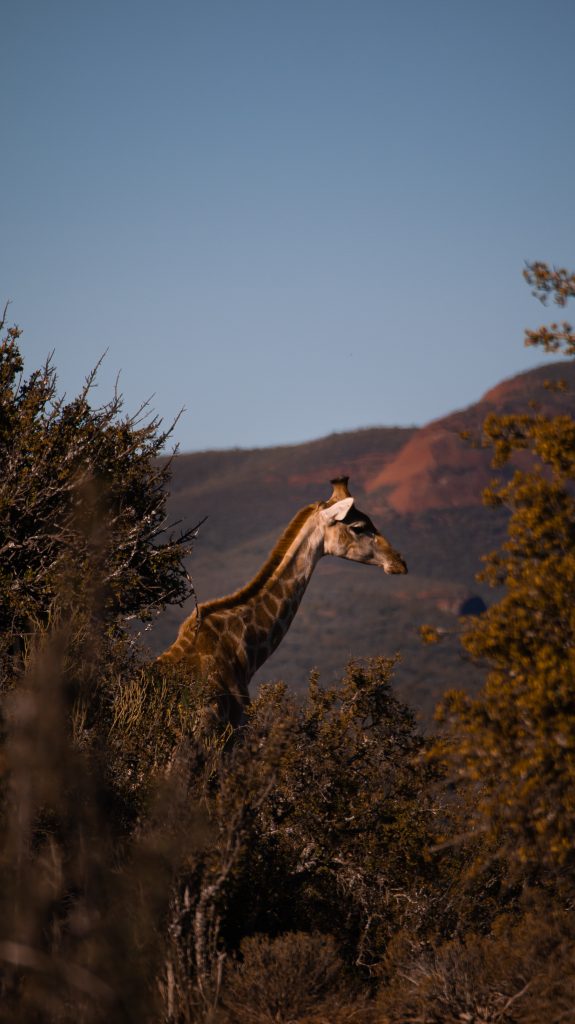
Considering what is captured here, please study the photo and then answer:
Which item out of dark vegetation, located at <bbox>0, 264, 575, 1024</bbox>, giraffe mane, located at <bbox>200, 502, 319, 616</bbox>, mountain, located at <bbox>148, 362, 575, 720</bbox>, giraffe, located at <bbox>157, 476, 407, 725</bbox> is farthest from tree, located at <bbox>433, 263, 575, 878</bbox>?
mountain, located at <bbox>148, 362, 575, 720</bbox>

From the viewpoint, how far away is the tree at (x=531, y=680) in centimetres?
897

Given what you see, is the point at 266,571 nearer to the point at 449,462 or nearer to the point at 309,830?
the point at 309,830

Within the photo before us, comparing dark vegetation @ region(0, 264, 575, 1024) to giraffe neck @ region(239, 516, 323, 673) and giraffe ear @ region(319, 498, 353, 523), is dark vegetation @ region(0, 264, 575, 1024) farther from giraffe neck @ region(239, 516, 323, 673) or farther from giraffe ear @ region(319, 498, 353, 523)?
giraffe ear @ region(319, 498, 353, 523)

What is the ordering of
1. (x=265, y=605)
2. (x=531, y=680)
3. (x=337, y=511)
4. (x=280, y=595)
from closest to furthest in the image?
A: 1. (x=531, y=680)
2. (x=265, y=605)
3. (x=280, y=595)
4. (x=337, y=511)

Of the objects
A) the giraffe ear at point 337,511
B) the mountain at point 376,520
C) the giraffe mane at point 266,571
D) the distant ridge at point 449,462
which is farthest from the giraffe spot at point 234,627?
the distant ridge at point 449,462

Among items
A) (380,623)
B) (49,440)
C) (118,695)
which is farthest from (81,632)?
(380,623)

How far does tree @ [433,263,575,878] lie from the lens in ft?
29.4

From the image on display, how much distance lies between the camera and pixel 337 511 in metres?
16.8

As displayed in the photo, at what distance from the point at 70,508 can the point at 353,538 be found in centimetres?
477

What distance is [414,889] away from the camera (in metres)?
13.0

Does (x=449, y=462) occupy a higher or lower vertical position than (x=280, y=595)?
higher

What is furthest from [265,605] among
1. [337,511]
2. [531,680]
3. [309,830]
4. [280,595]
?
[531,680]

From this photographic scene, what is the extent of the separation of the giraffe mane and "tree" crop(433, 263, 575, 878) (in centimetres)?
676

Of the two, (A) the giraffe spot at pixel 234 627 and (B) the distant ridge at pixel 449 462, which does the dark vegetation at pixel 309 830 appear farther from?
(B) the distant ridge at pixel 449 462
